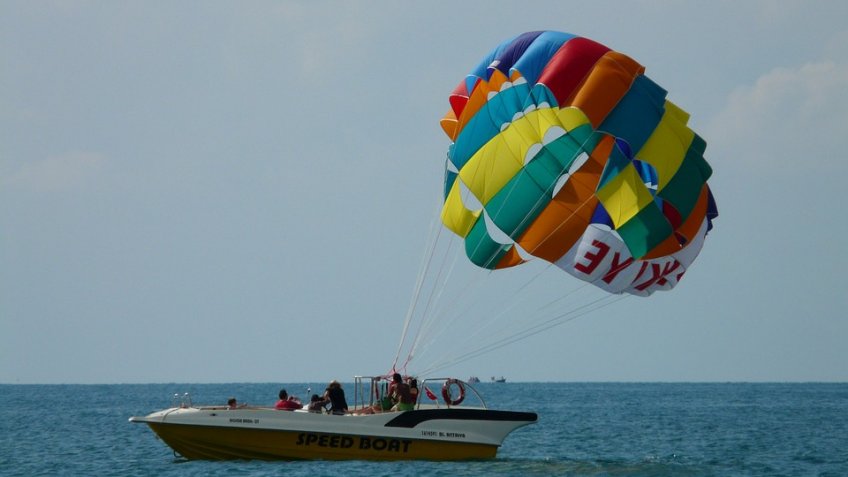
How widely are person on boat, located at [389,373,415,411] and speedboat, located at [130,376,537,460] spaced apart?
35 centimetres

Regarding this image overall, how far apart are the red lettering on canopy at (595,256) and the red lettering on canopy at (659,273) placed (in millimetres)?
925

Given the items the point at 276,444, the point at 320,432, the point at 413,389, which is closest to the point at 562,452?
the point at 413,389

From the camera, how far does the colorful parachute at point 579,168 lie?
21297 mm

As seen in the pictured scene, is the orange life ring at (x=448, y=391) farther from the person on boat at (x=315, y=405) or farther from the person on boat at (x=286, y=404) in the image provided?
the person on boat at (x=286, y=404)

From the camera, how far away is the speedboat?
21.5 meters

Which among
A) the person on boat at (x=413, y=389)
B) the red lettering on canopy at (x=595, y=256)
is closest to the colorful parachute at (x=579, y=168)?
the red lettering on canopy at (x=595, y=256)

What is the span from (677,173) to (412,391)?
6.11m

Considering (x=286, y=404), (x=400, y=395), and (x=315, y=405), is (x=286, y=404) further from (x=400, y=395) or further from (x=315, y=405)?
(x=400, y=395)

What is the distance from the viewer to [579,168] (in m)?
23.0

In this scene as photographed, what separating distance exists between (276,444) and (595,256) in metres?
6.62

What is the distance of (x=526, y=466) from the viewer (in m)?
23.1

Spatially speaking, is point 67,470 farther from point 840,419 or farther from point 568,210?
point 840,419

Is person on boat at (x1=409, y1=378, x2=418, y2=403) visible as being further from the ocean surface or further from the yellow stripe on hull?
the ocean surface

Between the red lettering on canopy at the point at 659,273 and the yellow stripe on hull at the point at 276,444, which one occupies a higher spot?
the red lettering on canopy at the point at 659,273
